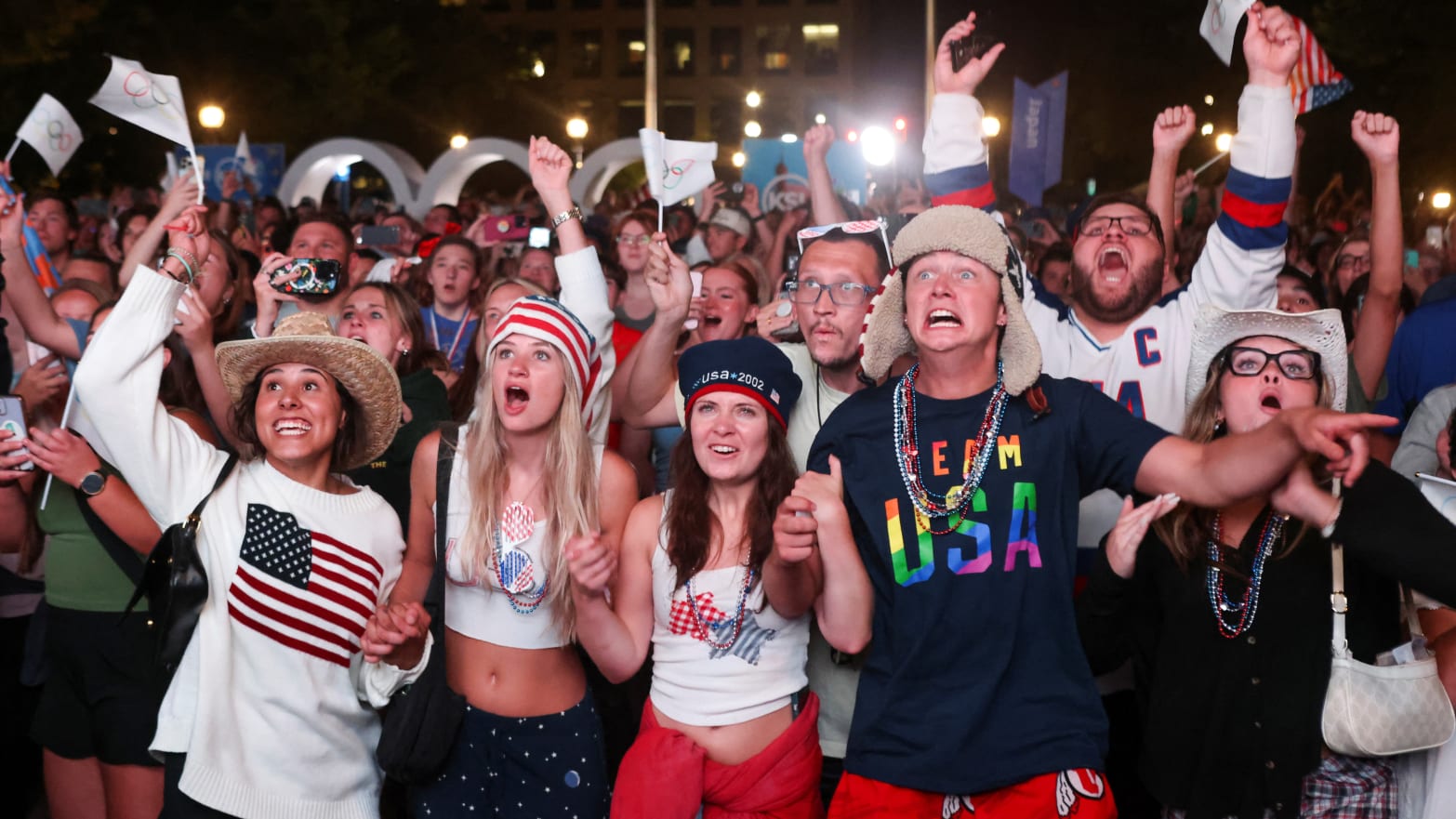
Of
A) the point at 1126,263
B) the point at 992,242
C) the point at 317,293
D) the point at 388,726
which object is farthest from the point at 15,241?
the point at 1126,263

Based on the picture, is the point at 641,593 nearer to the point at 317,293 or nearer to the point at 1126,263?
the point at 1126,263

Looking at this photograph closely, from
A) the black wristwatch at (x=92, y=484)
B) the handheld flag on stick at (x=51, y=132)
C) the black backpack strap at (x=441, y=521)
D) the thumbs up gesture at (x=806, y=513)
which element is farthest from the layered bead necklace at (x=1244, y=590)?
the handheld flag on stick at (x=51, y=132)

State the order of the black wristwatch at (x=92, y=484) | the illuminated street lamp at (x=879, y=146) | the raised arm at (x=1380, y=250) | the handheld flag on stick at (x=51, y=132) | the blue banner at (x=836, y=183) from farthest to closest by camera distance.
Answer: the blue banner at (x=836, y=183) → the illuminated street lamp at (x=879, y=146) → the handheld flag on stick at (x=51, y=132) → the raised arm at (x=1380, y=250) → the black wristwatch at (x=92, y=484)

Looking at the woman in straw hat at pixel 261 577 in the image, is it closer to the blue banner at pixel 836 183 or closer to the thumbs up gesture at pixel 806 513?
the thumbs up gesture at pixel 806 513

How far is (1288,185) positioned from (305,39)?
95.8 feet

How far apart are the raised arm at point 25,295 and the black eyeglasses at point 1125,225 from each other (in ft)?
13.5

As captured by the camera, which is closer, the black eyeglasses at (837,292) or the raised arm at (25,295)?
the black eyeglasses at (837,292)

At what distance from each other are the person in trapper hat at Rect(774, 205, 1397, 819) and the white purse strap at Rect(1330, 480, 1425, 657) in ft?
1.62

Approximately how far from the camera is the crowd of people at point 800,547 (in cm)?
325

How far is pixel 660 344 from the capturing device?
4477 millimetres

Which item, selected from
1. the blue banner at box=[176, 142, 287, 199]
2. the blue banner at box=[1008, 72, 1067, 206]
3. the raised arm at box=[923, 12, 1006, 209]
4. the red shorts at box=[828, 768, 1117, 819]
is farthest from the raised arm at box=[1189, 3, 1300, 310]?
the blue banner at box=[176, 142, 287, 199]

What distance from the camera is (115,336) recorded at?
3.64 meters

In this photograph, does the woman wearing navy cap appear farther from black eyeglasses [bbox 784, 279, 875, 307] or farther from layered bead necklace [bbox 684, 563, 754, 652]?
black eyeglasses [bbox 784, 279, 875, 307]

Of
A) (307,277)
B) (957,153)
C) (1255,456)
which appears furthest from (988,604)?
(307,277)
